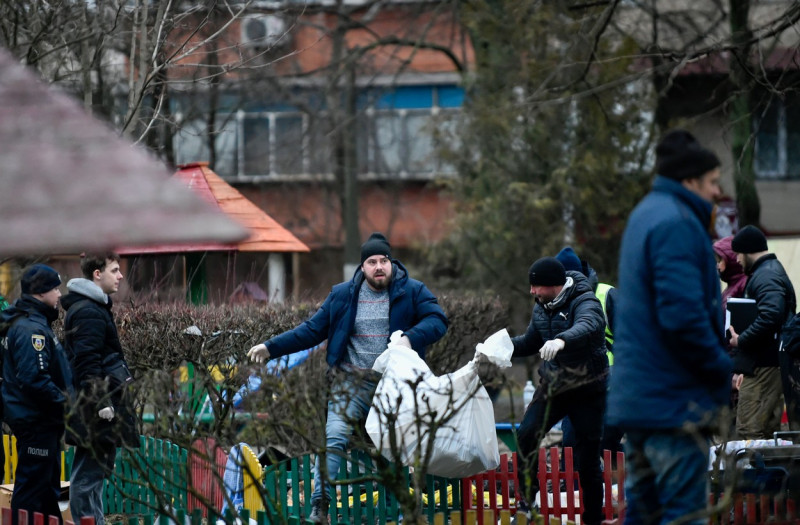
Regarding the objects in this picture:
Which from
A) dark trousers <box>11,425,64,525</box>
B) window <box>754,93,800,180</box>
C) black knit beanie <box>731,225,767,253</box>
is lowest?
dark trousers <box>11,425,64,525</box>

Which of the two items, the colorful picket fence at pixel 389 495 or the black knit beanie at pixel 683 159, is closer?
the black knit beanie at pixel 683 159

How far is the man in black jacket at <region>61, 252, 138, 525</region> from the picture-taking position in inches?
269

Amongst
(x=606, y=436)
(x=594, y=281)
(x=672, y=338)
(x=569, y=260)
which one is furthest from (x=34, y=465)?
(x=672, y=338)

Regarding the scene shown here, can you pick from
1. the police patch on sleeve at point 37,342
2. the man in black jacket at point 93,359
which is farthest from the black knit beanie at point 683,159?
the police patch on sleeve at point 37,342

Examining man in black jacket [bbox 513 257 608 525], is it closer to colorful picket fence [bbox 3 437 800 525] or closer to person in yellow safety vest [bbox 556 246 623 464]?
colorful picket fence [bbox 3 437 800 525]

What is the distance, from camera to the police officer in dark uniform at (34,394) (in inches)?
267

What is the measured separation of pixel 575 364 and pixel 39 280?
3.12 m

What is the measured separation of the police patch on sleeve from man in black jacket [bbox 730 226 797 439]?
16.0 feet

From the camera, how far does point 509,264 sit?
57.3ft

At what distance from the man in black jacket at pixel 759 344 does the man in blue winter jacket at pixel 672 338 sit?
165 inches

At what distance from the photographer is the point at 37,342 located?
6730mm

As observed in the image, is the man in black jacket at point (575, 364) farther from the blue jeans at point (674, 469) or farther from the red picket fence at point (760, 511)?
the blue jeans at point (674, 469)

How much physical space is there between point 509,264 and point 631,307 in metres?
12.9

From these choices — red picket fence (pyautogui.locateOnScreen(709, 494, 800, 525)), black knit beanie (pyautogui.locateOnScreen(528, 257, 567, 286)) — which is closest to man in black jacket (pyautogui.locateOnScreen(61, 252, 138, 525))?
black knit beanie (pyautogui.locateOnScreen(528, 257, 567, 286))
